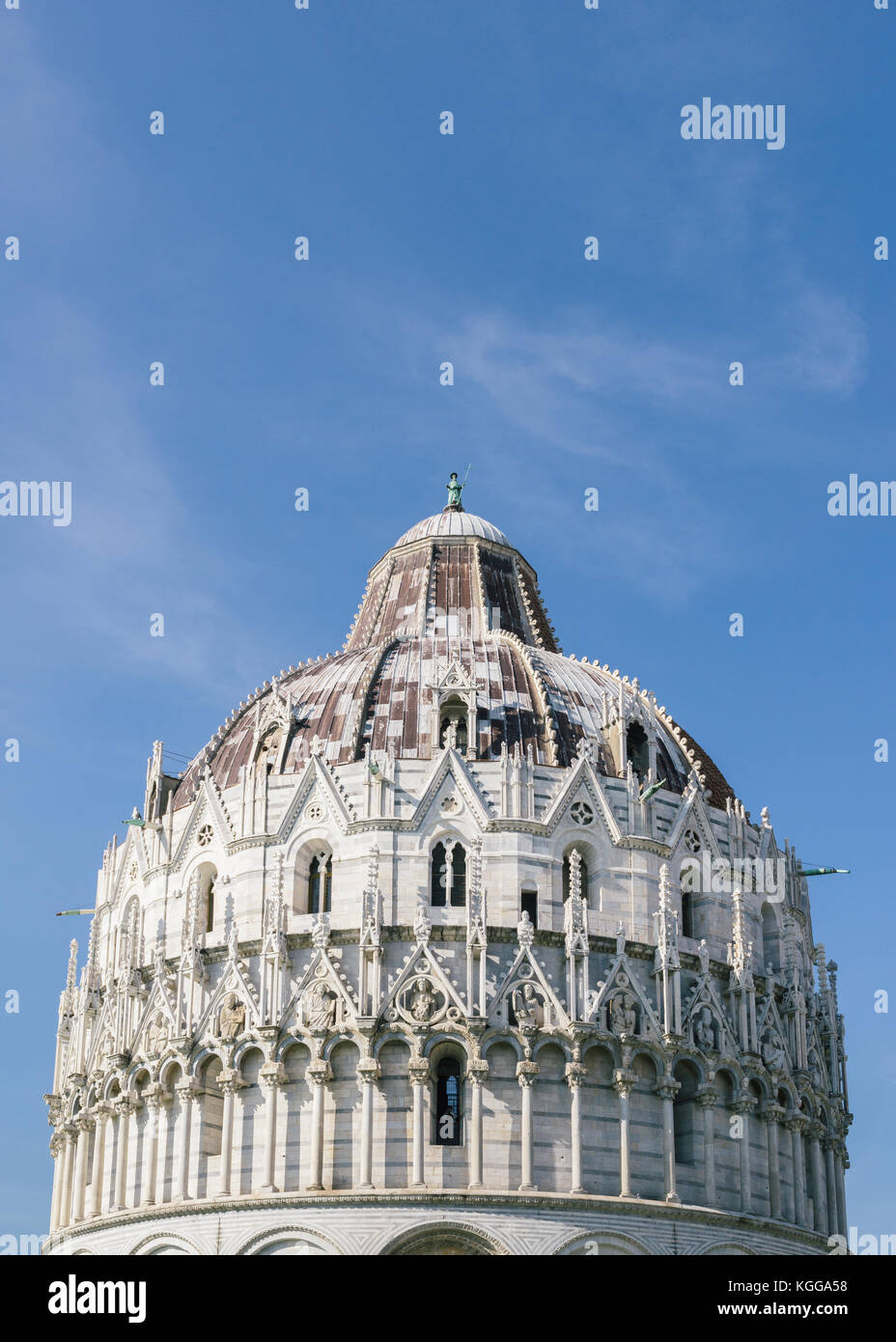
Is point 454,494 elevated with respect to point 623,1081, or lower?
elevated

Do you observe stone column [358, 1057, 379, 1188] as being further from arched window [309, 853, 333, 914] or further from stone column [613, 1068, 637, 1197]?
stone column [613, 1068, 637, 1197]

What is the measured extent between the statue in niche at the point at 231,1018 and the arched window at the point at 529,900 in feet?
32.6

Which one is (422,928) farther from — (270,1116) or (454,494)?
(454,494)

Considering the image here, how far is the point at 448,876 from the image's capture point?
61.4 metres

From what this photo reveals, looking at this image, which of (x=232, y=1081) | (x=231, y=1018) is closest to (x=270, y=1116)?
(x=232, y=1081)

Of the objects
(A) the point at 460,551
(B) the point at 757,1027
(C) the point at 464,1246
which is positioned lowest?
(C) the point at 464,1246

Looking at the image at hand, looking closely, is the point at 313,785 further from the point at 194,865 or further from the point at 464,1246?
the point at 464,1246

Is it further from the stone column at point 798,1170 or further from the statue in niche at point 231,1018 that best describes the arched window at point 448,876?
the stone column at point 798,1170

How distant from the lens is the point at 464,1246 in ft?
183

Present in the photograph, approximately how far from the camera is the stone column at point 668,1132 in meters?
58.0

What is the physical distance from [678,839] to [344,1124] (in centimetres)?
1588

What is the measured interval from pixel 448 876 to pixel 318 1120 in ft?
30.3

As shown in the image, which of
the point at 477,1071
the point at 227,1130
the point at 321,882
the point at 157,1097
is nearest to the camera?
the point at 477,1071
